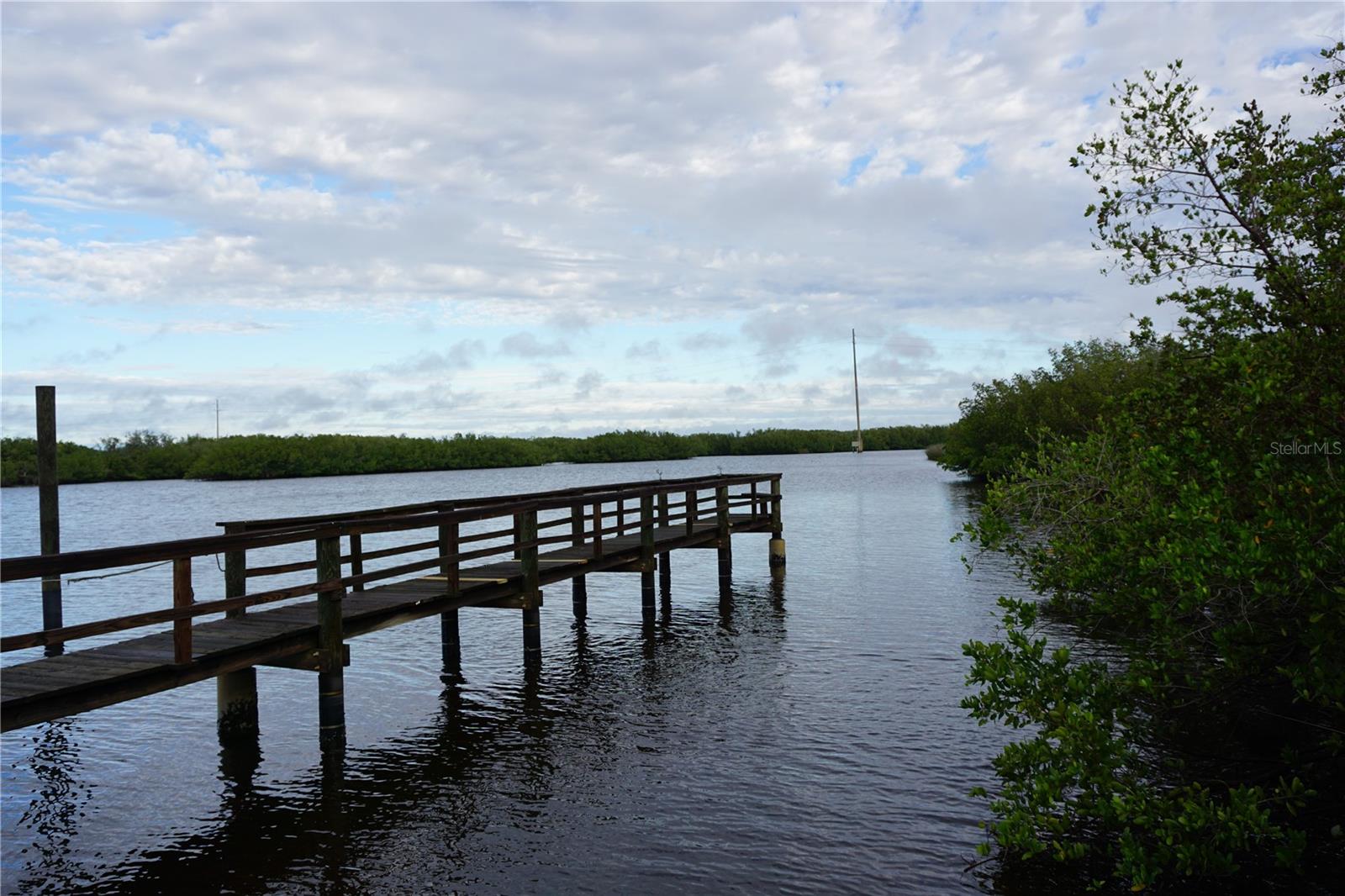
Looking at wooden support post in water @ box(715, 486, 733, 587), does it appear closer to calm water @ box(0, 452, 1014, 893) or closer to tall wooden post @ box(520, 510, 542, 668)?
calm water @ box(0, 452, 1014, 893)

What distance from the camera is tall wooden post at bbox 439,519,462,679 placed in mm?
13156

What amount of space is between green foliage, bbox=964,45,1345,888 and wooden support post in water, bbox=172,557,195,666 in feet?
23.1

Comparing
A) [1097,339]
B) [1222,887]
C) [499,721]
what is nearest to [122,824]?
[499,721]

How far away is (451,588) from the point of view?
43.2 ft

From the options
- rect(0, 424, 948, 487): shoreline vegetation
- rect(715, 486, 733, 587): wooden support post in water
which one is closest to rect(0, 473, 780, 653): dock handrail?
rect(715, 486, 733, 587): wooden support post in water

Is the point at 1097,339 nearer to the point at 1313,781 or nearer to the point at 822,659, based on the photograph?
the point at 822,659

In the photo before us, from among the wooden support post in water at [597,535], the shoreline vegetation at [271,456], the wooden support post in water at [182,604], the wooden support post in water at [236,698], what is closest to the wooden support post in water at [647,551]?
the wooden support post in water at [597,535]

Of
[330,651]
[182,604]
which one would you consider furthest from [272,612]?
[182,604]

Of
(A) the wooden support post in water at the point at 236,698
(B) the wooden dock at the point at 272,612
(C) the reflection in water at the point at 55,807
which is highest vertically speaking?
(B) the wooden dock at the point at 272,612

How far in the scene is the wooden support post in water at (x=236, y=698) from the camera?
11.1 meters

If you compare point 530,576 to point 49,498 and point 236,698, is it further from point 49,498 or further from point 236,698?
point 49,498

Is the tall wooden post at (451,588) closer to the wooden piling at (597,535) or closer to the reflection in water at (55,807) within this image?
the wooden piling at (597,535)

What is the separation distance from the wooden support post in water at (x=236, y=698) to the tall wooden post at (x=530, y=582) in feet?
14.0

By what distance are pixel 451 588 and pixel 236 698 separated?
3008mm
